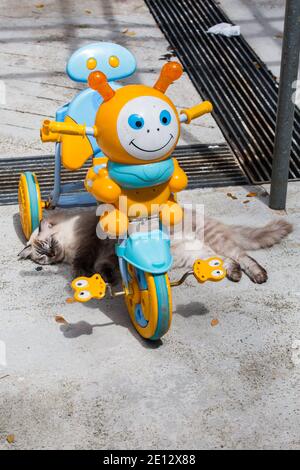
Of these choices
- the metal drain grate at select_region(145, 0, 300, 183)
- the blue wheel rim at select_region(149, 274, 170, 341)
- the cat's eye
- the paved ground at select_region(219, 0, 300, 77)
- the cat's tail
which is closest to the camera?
the blue wheel rim at select_region(149, 274, 170, 341)

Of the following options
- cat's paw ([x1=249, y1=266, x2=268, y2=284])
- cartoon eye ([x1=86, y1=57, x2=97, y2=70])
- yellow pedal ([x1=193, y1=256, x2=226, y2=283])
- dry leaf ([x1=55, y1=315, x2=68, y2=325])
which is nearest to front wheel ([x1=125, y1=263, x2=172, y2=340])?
yellow pedal ([x1=193, y1=256, x2=226, y2=283])

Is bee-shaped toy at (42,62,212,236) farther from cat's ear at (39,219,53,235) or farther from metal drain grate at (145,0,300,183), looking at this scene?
metal drain grate at (145,0,300,183)

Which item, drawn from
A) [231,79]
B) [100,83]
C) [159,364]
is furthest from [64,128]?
[231,79]

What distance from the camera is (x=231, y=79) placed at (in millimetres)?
6832

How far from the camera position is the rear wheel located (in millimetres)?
4680

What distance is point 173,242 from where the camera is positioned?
4578 millimetres

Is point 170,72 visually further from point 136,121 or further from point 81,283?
point 81,283

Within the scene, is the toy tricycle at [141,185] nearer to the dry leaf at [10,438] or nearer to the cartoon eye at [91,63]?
the cartoon eye at [91,63]

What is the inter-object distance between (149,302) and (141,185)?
1.83 ft

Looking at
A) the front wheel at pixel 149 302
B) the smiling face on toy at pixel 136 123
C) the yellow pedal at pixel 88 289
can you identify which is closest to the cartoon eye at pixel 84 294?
the yellow pedal at pixel 88 289

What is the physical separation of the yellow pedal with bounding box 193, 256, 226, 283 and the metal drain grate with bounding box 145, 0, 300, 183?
5.47 feet

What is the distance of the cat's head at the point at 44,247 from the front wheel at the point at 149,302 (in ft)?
2.30
